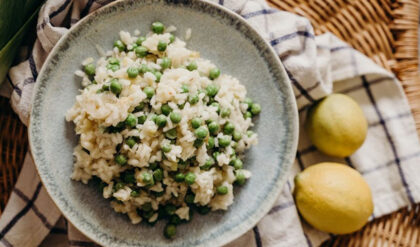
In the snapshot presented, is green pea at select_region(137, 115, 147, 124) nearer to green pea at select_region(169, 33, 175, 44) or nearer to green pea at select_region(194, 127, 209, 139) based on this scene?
green pea at select_region(194, 127, 209, 139)

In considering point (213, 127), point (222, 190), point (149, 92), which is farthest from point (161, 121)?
point (222, 190)

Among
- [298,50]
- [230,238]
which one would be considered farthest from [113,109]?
[298,50]

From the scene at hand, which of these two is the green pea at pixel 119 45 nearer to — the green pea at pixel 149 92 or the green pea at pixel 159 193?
the green pea at pixel 149 92

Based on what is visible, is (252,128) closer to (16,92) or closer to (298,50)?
(298,50)

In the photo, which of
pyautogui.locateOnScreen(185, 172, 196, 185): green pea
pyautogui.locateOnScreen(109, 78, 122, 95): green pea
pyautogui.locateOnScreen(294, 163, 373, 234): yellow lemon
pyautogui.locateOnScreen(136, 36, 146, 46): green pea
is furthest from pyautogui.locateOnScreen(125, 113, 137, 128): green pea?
pyautogui.locateOnScreen(294, 163, 373, 234): yellow lemon

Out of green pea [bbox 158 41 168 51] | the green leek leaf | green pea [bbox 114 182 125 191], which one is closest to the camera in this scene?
green pea [bbox 114 182 125 191]

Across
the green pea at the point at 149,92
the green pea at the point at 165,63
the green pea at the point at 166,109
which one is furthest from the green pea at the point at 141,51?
the green pea at the point at 166,109
